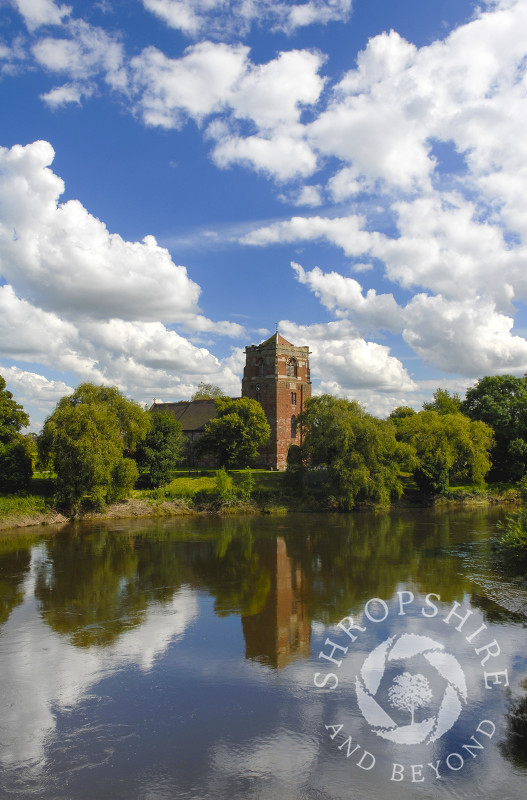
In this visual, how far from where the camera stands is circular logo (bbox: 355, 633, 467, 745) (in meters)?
8.98

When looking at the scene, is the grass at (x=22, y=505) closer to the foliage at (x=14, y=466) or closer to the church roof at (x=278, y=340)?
the foliage at (x=14, y=466)

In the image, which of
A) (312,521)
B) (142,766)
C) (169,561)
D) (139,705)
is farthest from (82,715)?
(312,521)

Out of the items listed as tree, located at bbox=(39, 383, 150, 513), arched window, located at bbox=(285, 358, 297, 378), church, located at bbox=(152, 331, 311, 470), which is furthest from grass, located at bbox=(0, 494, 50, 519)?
arched window, located at bbox=(285, 358, 297, 378)

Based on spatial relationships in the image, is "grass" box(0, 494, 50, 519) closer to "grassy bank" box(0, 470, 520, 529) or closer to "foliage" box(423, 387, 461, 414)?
"grassy bank" box(0, 470, 520, 529)

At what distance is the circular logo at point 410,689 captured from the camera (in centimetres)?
898

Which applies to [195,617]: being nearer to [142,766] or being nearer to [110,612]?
[110,612]

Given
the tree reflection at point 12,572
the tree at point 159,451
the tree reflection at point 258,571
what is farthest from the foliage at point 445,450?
the tree reflection at point 12,572

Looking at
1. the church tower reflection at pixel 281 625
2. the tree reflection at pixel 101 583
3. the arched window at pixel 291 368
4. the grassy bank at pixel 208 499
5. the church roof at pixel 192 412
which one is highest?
the arched window at pixel 291 368

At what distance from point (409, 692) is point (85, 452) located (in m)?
29.5

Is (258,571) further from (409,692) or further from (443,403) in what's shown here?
→ (443,403)

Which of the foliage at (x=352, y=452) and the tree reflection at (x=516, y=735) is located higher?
the foliage at (x=352, y=452)

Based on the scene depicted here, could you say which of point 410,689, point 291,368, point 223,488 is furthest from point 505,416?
point 410,689

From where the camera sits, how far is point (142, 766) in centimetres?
809

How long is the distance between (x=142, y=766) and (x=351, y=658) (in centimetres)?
547
